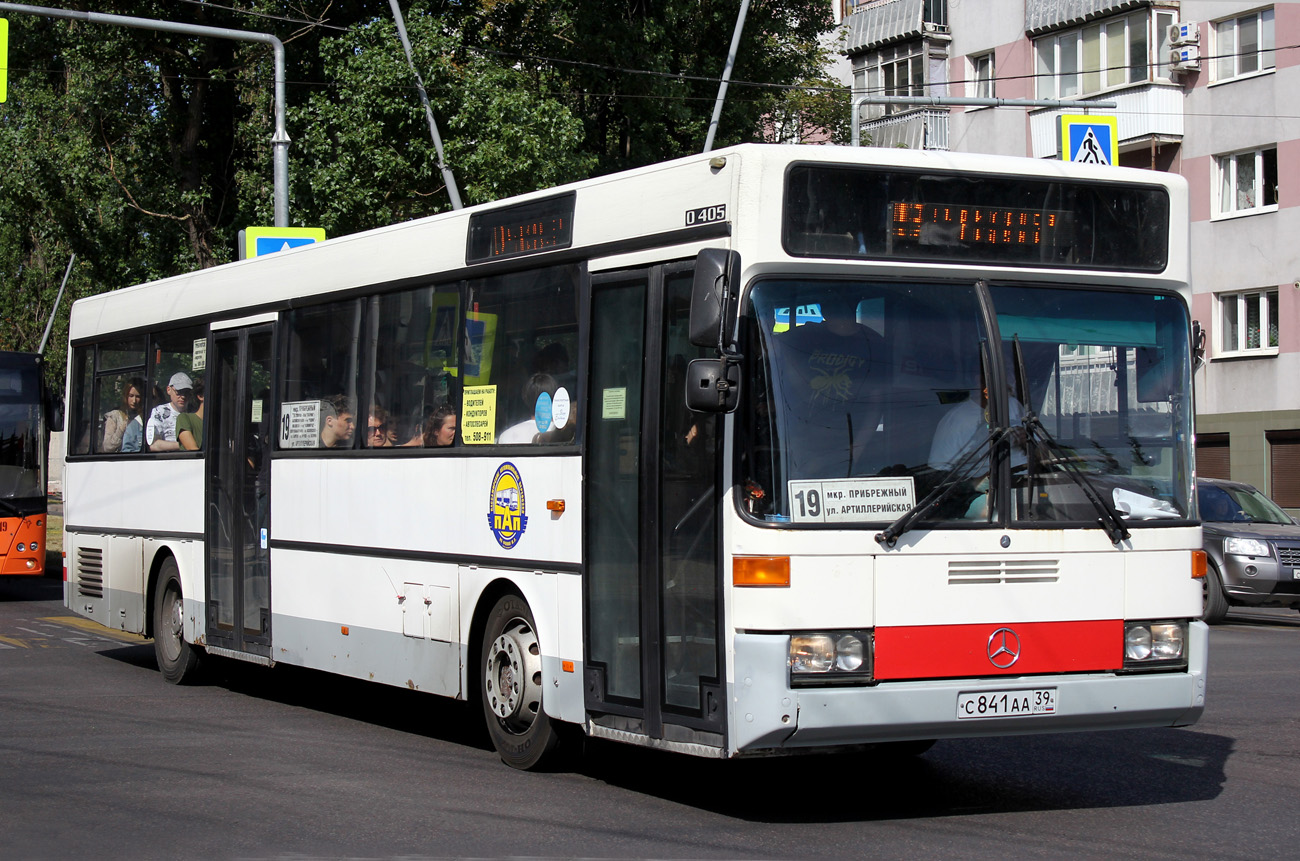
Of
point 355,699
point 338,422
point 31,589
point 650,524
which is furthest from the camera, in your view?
point 31,589

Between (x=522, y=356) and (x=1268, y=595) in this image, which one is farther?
(x=1268, y=595)

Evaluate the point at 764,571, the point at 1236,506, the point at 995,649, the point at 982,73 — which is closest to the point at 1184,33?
the point at 982,73

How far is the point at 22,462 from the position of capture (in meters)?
21.6

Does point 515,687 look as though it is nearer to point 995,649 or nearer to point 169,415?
point 995,649

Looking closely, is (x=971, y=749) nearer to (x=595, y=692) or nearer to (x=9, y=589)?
(x=595, y=692)

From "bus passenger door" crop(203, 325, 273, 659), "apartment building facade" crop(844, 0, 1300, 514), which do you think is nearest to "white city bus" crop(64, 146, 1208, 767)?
"bus passenger door" crop(203, 325, 273, 659)

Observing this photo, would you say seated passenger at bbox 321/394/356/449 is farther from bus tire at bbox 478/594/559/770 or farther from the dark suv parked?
the dark suv parked

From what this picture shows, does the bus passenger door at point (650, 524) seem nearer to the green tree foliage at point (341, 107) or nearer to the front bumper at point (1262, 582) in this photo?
the front bumper at point (1262, 582)

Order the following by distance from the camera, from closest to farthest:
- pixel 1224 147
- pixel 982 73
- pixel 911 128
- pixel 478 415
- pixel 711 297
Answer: pixel 711 297 → pixel 478 415 → pixel 1224 147 → pixel 911 128 → pixel 982 73

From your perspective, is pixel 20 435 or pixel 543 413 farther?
pixel 20 435

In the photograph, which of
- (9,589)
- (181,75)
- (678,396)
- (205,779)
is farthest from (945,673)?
(181,75)

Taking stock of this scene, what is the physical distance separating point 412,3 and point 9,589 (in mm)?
11129

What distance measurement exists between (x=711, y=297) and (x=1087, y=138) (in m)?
12.1

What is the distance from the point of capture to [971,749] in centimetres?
970
